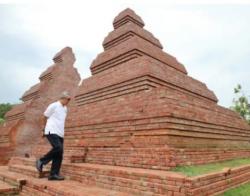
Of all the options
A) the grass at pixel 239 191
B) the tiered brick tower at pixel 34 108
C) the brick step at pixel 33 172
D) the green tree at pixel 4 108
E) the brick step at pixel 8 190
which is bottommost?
the brick step at pixel 8 190

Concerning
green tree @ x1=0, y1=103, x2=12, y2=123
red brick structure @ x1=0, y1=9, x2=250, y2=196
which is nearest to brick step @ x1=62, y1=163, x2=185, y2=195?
red brick structure @ x1=0, y1=9, x2=250, y2=196

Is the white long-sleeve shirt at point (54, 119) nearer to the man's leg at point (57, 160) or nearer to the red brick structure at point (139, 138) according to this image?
the man's leg at point (57, 160)

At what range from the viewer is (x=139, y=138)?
4820mm

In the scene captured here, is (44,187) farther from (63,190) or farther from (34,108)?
(34,108)

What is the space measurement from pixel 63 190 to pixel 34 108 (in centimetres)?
765

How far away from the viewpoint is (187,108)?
4.97m

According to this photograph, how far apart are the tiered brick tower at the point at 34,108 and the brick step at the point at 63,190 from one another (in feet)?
19.6

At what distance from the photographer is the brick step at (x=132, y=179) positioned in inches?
131

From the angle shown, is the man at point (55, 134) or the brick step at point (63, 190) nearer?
the brick step at point (63, 190)

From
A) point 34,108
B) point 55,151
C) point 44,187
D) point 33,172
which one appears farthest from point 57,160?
point 34,108

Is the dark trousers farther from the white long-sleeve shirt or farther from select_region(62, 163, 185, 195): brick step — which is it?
select_region(62, 163, 185, 195): brick step

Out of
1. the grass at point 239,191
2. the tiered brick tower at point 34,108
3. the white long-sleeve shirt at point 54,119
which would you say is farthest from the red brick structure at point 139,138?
the tiered brick tower at point 34,108

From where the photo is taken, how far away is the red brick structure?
12.6 feet

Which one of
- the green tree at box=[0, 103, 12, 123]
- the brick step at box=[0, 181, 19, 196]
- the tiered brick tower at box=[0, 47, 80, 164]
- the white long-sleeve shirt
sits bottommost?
the brick step at box=[0, 181, 19, 196]
